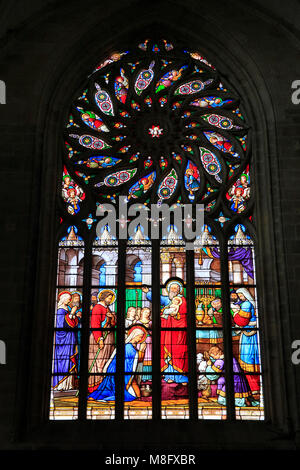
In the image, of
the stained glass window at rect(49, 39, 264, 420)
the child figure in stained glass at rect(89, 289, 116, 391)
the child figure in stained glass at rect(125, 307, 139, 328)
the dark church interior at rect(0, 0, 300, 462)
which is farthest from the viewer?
the child figure in stained glass at rect(125, 307, 139, 328)

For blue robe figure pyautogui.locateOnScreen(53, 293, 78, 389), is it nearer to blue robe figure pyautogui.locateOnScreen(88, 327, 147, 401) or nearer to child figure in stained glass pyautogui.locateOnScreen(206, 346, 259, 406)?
blue robe figure pyautogui.locateOnScreen(88, 327, 147, 401)

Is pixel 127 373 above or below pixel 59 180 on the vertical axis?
below

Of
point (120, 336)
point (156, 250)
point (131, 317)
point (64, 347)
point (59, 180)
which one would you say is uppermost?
point (59, 180)

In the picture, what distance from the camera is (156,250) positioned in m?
11.2

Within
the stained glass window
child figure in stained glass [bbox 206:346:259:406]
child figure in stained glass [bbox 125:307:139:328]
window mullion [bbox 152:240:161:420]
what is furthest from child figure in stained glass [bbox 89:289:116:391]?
child figure in stained glass [bbox 206:346:259:406]

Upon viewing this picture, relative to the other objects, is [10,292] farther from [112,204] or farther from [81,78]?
[81,78]

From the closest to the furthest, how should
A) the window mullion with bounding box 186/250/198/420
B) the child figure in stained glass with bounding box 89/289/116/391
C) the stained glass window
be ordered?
the window mullion with bounding box 186/250/198/420
the stained glass window
the child figure in stained glass with bounding box 89/289/116/391

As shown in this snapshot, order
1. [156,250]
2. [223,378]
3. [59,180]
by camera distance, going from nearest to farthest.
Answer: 1. [223,378]
2. [156,250]
3. [59,180]

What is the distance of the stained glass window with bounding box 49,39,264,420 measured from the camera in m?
10.3

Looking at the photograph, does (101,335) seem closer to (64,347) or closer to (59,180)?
(64,347)

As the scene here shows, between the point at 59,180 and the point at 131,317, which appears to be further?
the point at 59,180

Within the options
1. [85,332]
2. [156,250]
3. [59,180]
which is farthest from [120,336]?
[59,180]

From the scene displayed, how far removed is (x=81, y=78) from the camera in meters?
12.4
